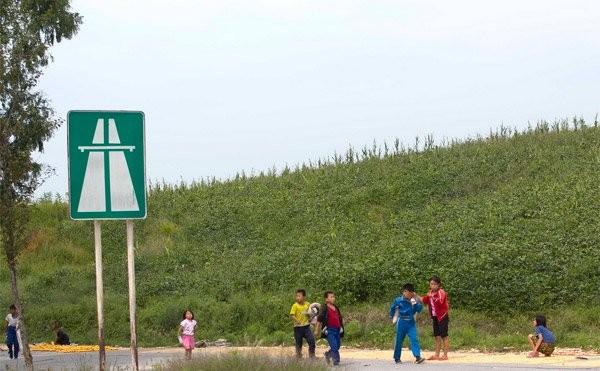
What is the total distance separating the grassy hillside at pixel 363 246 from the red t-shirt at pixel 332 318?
10.1ft

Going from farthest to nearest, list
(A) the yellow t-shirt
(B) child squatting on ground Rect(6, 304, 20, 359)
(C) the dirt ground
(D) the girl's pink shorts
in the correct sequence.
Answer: (B) child squatting on ground Rect(6, 304, 20, 359), (D) the girl's pink shorts, (A) the yellow t-shirt, (C) the dirt ground

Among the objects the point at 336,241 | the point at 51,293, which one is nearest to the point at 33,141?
the point at 51,293

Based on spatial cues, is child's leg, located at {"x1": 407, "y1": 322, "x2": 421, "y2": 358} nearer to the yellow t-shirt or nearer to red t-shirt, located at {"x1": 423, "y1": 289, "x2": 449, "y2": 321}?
red t-shirt, located at {"x1": 423, "y1": 289, "x2": 449, "y2": 321}

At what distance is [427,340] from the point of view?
982 inches

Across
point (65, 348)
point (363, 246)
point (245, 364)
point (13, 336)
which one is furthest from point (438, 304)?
point (363, 246)

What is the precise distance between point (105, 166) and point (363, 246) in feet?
90.6

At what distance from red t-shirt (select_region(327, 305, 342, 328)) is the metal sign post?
478 inches

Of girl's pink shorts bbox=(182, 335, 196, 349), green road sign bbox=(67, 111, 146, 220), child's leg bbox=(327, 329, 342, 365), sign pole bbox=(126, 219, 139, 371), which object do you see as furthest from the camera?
girl's pink shorts bbox=(182, 335, 196, 349)

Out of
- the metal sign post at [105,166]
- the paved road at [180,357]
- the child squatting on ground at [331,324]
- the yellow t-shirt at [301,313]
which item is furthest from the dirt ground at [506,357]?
the metal sign post at [105,166]

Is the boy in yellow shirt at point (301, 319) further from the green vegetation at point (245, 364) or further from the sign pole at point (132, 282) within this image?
the sign pole at point (132, 282)

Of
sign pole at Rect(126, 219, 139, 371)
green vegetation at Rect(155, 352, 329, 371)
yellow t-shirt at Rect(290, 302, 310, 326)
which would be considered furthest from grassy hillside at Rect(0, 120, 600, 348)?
sign pole at Rect(126, 219, 139, 371)

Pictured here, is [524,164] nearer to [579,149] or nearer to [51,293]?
[579,149]

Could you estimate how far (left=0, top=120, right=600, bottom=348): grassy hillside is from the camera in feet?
91.9

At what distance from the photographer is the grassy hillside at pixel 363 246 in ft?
91.9
